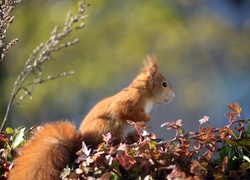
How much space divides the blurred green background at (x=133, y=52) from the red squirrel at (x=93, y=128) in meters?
3.51

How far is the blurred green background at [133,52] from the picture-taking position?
531 cm

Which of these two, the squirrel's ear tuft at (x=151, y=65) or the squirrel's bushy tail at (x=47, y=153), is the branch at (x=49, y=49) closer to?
the squirrel's bushy tail at (x=47, y=153)

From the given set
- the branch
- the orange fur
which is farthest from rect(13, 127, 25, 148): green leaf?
the orange fur

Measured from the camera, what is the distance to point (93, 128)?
1.38 metres

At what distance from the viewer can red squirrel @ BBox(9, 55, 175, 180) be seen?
3.81 feet

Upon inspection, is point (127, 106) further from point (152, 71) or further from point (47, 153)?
point (47, 153)

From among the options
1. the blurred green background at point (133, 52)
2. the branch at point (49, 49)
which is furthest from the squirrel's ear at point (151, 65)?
the blurred green background at point (133, 52)

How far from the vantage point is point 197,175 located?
985 mm

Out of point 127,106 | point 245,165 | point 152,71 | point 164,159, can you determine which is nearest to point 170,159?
point 164,159

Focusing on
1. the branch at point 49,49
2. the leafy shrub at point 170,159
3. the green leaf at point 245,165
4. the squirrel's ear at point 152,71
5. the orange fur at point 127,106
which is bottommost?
the green leaf at point 245,165

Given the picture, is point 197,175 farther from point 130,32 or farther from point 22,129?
point 130,32

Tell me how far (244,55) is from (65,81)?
190 cm

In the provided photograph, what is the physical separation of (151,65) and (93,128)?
37cm

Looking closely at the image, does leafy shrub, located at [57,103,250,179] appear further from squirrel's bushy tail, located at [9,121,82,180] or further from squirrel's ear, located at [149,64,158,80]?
squirrel's ear, located at [149,64,158,80]
